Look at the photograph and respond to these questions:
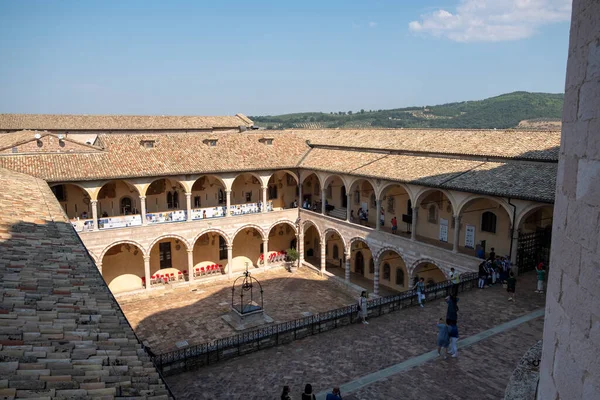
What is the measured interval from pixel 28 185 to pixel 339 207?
20.6 metres

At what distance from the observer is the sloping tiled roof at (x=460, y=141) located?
21.2 metres

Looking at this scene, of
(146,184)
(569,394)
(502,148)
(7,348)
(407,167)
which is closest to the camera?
(569,394)

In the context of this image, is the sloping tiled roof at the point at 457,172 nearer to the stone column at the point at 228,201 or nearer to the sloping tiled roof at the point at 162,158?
the sloping tiled roof at the point at 162,158

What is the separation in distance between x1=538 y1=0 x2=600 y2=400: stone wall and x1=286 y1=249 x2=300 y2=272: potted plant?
3009 centimetres

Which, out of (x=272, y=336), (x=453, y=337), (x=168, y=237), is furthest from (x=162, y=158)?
(x=453, y=337)

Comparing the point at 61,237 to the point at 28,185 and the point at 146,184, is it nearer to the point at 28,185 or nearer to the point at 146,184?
the point at 28,185

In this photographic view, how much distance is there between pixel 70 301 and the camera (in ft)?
24.4

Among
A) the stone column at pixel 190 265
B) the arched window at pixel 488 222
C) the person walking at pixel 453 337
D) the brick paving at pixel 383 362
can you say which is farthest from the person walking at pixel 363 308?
the stone column at pixel 190 265

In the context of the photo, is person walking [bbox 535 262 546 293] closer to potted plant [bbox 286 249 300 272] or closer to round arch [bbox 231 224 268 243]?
potted plant [bbox 286 249 300 272]

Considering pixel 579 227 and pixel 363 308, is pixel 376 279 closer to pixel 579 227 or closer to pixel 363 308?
pixel 363 308

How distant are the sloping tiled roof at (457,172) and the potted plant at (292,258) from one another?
21.3 ft

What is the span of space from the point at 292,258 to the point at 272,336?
19.3 metres

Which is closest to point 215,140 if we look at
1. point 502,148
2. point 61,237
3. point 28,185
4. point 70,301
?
point 28,185

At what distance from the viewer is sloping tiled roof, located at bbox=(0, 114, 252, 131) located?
39.7 meters
